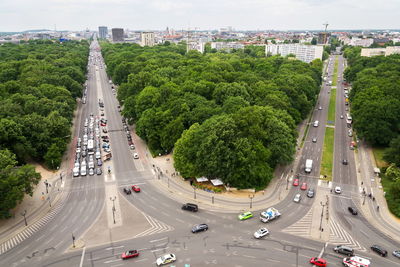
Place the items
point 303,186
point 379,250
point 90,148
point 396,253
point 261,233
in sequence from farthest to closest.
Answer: point 90,148 → point 303,186 → point 261,233 → point 379,250 → point 396,253

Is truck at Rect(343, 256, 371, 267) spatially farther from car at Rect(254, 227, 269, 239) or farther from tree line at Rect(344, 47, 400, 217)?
tree line at Rect(344, 47, 400, 217)

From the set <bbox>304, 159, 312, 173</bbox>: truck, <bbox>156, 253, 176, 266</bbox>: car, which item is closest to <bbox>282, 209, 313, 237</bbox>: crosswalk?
<bbox>304, 159, 312, 173</bbox>: truck

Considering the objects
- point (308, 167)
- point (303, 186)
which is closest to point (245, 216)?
point (303, 186)

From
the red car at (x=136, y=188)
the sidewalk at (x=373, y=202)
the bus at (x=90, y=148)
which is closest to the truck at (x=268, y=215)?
the sidewalk at (x=373, y=202)

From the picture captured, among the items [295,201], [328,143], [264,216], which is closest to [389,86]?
[328,143]

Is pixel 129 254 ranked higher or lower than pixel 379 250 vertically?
lower

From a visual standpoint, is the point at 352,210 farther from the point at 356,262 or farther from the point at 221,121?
the point at 221,121

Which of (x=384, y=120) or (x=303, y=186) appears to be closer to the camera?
(x=303, y=186)
